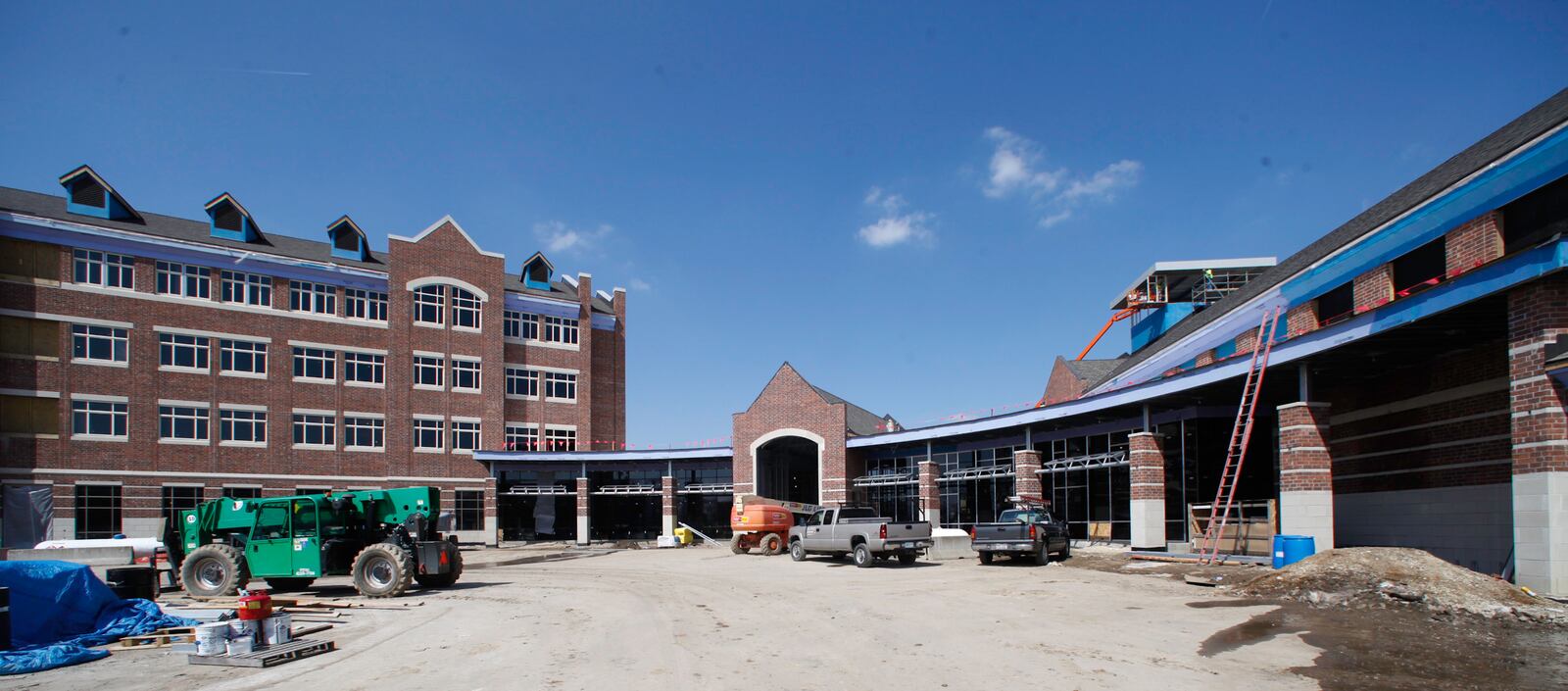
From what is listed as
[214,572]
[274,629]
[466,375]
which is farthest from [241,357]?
[274,629]

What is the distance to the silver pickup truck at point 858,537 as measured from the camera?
87.0 feet

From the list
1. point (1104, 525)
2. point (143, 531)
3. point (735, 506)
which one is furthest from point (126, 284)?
point (1104, 525)

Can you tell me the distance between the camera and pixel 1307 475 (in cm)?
2070

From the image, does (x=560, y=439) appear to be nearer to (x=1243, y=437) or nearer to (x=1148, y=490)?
(x=1148, y=490)

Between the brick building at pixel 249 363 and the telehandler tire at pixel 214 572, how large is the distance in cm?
2350

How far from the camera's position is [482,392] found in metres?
47.8

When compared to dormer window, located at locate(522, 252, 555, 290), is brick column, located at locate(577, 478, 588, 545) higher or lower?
lower

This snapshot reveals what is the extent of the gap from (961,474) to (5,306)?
39.6 m

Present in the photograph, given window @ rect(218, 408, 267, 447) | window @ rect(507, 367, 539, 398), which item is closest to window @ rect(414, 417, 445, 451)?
window @ rect(507, 367, 539, 398)

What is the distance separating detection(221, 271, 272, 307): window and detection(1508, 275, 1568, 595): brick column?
46.1 metres

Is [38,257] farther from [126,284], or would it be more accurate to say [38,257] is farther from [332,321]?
[332,321]

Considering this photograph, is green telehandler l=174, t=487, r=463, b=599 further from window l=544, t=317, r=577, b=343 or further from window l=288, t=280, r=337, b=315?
window l=544, t=317, r=577, b=343

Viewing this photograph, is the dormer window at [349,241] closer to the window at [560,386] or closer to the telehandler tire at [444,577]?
the window at [560,386]

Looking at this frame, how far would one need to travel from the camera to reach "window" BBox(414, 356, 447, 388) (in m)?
46.0
